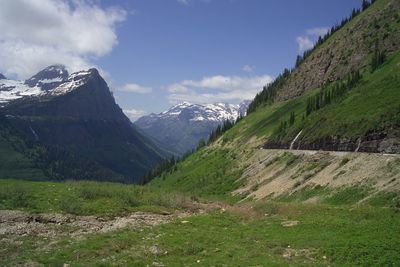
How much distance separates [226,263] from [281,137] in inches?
4022

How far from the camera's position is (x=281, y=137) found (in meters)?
126

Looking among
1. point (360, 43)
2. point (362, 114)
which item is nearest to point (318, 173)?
point (362, 114)

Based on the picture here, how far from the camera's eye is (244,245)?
31766mm

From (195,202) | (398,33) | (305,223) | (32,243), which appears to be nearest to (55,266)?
(32,243)

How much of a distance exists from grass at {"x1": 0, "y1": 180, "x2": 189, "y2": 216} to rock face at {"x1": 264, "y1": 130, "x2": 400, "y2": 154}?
3337 centimetres

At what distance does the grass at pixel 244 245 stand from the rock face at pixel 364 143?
2997cm

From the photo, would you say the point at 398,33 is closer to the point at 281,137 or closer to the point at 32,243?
the point at 281,137

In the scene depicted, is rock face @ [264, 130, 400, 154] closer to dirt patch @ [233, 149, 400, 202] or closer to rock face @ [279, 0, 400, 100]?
dirt patch @ [233, 149, 400, 202]

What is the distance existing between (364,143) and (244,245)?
A: 49091mm

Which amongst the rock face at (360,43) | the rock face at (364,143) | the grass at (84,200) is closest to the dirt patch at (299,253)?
the grass at (84,200)

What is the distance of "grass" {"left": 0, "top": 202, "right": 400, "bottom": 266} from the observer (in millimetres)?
Answer: 27094

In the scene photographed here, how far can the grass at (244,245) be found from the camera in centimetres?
2709

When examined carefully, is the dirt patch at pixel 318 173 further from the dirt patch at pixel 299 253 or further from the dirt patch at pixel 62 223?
the dirt patch at pixel 62 223

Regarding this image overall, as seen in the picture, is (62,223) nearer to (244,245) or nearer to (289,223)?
(244,245)
